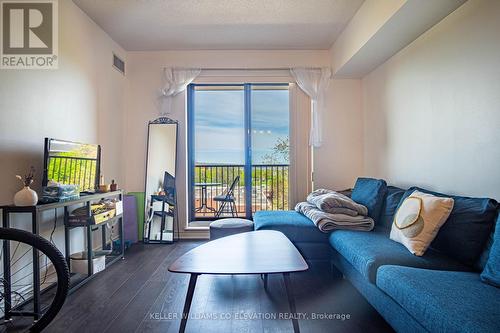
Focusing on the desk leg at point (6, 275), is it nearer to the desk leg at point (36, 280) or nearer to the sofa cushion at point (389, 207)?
the desk leg at point (36, 280)

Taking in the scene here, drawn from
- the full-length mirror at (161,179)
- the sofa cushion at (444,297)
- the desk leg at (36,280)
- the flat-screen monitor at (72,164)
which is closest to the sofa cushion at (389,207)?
the sofa cushion at (444,297)

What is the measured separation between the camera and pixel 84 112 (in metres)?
2.98

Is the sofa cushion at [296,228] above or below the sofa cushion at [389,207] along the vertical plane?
below

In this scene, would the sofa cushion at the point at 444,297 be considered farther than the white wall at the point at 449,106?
No

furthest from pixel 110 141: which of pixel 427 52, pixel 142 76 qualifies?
pixel 427 52

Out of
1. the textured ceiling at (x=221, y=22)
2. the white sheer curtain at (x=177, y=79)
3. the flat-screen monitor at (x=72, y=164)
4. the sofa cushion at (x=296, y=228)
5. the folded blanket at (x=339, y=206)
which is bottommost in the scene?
the sofa cushion at (x=296, y=228)

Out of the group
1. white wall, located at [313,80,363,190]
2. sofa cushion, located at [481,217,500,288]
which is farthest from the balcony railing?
sofa cushion, located at [481,217,500,288]

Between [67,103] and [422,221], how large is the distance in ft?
10.4

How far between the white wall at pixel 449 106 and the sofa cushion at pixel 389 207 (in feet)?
0.88

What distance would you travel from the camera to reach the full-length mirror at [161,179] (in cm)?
377

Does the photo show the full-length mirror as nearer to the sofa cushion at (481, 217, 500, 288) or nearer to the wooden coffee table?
the wooden coffee table

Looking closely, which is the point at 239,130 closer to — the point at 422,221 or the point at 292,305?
the point at 422,221

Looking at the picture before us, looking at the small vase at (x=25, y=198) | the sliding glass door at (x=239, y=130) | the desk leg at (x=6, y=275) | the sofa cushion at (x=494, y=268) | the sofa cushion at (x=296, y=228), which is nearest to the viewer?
the sofa cushion at (x=494, y=268)

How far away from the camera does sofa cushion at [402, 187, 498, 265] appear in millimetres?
1649
